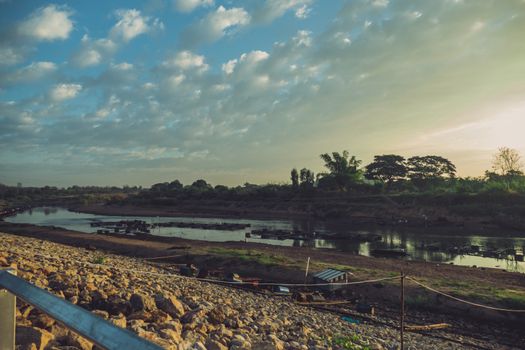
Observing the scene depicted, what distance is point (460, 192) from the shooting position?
68.9 metres

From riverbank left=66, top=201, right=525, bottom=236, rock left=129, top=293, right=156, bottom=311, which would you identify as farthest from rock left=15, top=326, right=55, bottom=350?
riverbank left=66, top=201, right=525, bottom=236

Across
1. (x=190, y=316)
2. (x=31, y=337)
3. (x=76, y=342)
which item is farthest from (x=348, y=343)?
(x=31, y=337)

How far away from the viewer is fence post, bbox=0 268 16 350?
2053 millimetres

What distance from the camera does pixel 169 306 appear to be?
315 inches

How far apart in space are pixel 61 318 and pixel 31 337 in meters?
3.17

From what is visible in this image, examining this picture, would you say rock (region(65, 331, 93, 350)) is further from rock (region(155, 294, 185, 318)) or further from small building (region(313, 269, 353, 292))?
small building (region(313, 269, 353, 292))

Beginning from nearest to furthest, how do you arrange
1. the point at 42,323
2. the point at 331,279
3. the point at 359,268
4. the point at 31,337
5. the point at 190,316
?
the point at 31,337 → the point at 42,323 → the point at 190,316 → the point at 331,279 → the point at 359,268

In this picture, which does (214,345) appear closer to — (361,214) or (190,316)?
(190,316)

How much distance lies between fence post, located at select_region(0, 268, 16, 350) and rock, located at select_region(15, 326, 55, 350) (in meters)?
2.12

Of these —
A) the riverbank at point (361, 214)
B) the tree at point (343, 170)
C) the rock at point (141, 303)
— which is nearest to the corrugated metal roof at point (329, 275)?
the rock at point (141, 303)

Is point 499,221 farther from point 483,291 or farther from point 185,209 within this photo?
point 185,209

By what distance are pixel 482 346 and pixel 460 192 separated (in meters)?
65.6

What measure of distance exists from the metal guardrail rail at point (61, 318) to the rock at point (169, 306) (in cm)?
621

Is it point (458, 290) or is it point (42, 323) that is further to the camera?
point (458, 290)
